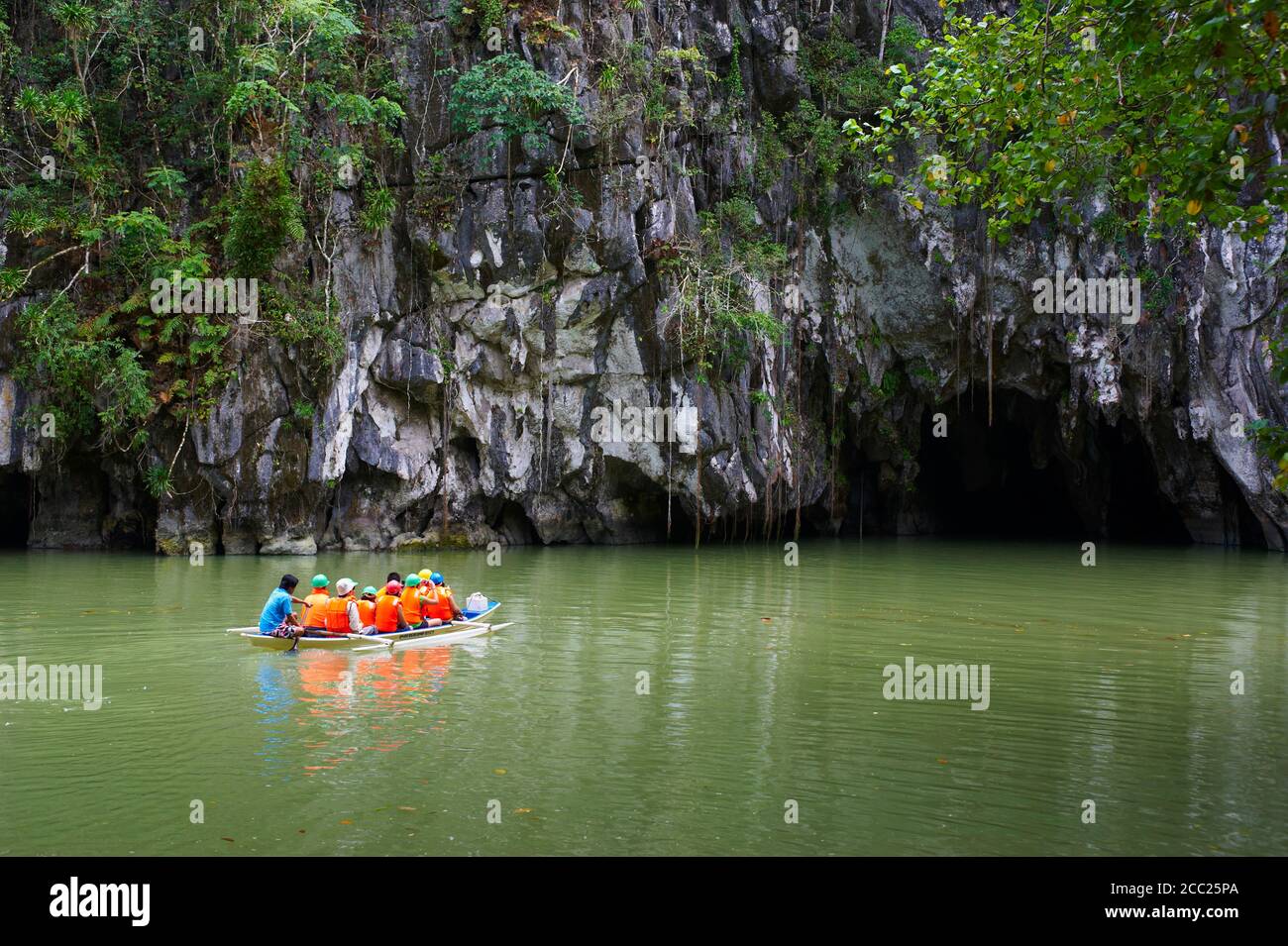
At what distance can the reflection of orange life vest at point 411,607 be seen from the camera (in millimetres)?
12320

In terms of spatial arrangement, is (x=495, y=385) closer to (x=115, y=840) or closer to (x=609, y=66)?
(x=609, y=66)

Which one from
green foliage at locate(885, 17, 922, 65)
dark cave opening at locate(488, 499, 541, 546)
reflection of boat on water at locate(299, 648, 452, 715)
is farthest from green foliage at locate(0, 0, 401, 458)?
green foliage at locate(885, 17, 922, 65)

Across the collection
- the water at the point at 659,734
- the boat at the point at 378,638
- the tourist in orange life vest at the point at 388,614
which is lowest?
the water at the point at 659,734

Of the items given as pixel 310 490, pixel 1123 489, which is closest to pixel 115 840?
pixel 310 490

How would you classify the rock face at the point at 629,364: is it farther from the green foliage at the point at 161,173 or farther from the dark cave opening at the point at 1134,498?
the dark cave opening at the point at 1134,498

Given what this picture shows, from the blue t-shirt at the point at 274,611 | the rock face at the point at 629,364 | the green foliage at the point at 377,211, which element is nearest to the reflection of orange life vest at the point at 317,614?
the blue t-shirt at the point at 274,611

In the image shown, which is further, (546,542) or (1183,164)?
(546,542)

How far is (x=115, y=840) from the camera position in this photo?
18.9ft

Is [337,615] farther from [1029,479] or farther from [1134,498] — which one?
[1134,498]

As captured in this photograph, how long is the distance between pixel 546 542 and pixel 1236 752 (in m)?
19.4

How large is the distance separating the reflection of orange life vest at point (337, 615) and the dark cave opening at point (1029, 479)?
68.9ft

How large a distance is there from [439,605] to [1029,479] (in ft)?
88.3

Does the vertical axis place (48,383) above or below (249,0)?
below

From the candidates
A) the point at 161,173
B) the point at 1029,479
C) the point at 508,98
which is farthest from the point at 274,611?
the point at 1029,479
